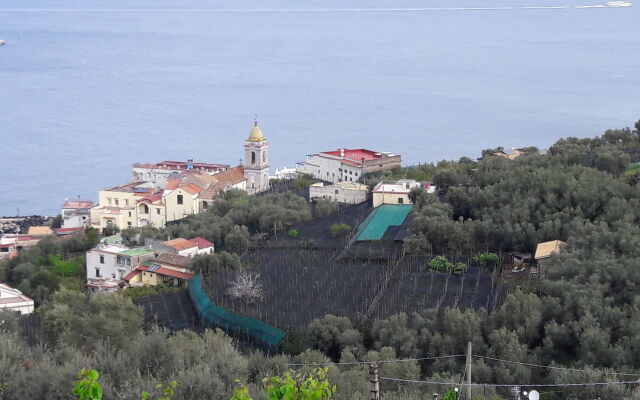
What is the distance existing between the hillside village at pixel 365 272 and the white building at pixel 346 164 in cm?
61

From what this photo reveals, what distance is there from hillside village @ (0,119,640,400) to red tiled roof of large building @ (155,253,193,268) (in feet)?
0.20

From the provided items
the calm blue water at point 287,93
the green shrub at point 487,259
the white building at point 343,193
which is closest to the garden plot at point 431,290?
the green shrub at point 487,259

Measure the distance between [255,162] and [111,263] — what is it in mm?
6603

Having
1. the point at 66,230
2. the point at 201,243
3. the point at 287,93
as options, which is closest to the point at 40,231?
the point at 66,230

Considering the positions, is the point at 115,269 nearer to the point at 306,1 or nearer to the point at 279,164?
the point at 279,164

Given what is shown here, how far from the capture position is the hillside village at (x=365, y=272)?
29.5 ft

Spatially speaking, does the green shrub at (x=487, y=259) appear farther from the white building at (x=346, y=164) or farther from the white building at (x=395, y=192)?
the white building at (x=346, y=164)

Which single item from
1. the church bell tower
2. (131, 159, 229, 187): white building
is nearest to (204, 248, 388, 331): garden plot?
the church bell tower

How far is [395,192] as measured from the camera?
1762cm

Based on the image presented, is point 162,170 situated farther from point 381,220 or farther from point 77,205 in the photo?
point 381,220

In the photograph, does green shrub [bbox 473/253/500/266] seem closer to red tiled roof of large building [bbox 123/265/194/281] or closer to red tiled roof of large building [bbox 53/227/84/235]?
red tiled roof of large building [bbox 123/265/194/281]

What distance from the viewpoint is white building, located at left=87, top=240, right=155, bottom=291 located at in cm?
1498

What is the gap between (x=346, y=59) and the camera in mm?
54000

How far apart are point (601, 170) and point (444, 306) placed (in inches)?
251
